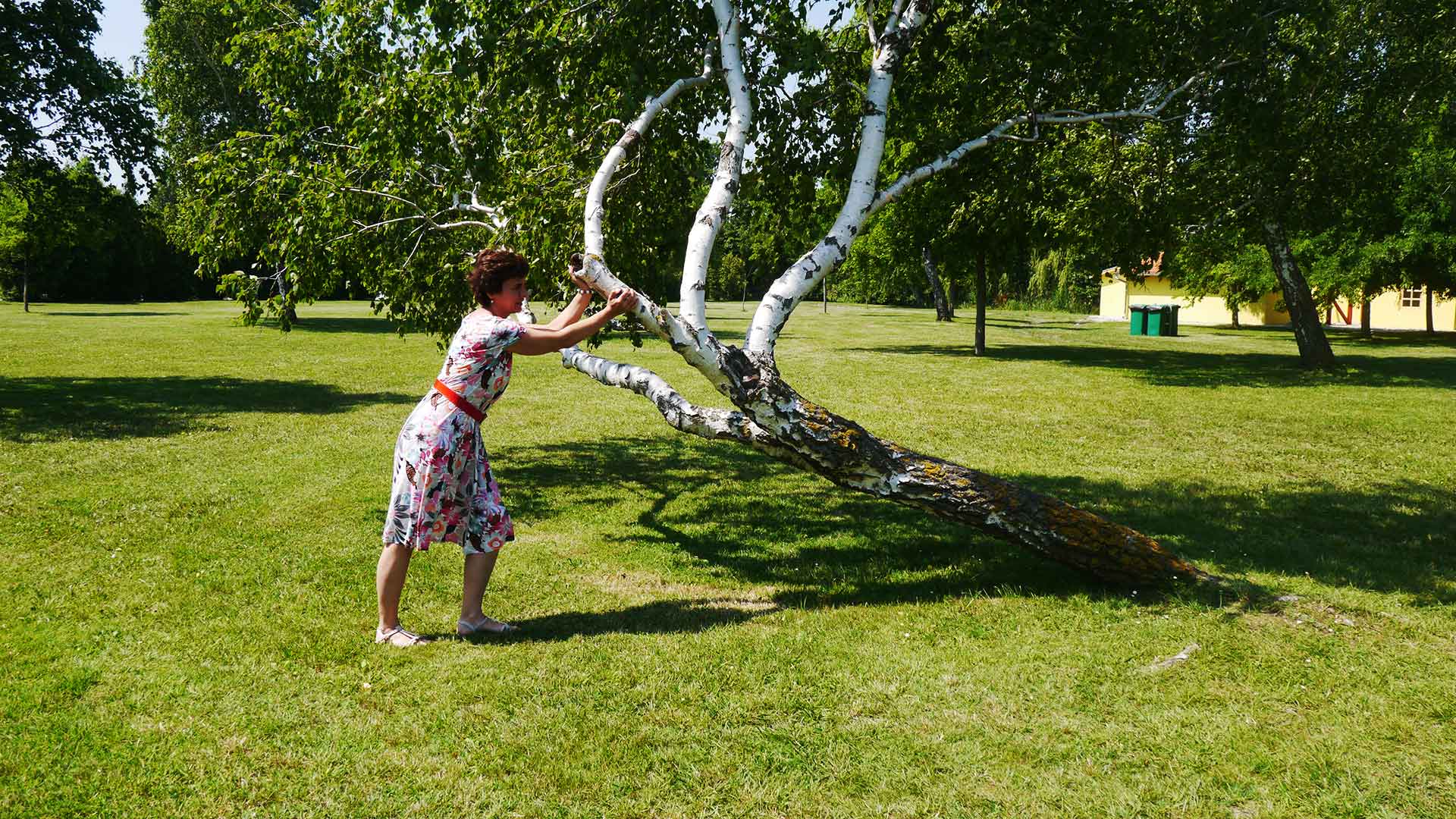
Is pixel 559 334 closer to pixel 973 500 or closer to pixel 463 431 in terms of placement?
pixel 463 431

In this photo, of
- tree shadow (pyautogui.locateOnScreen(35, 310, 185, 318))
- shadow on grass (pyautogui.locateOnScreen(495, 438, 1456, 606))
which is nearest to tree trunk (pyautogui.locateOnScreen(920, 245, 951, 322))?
tree shadow (pyautogui.locateOnScreen(35, 310, 185, 318))

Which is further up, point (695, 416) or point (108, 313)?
point (108, 313)

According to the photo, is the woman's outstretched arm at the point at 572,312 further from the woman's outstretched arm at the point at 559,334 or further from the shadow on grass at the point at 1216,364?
the shadow on grass at the point at 1216,364

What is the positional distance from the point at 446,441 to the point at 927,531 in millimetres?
4345

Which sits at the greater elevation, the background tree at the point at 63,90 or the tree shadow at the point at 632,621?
the background tree at the point at 63,90

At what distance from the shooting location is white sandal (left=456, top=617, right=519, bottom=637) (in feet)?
16.9

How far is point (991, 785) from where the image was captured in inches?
143

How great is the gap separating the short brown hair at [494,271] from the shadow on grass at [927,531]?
2593mm

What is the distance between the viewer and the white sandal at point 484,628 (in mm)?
5156

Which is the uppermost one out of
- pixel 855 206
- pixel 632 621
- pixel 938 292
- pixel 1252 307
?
pixel 938 292

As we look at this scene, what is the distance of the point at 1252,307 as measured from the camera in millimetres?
53500

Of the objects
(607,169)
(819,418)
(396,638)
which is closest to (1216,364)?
(819,418)

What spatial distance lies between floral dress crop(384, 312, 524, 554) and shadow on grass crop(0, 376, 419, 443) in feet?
28.9

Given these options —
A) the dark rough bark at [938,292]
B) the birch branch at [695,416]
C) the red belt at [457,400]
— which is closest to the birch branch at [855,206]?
the birch branch at [695,416]
